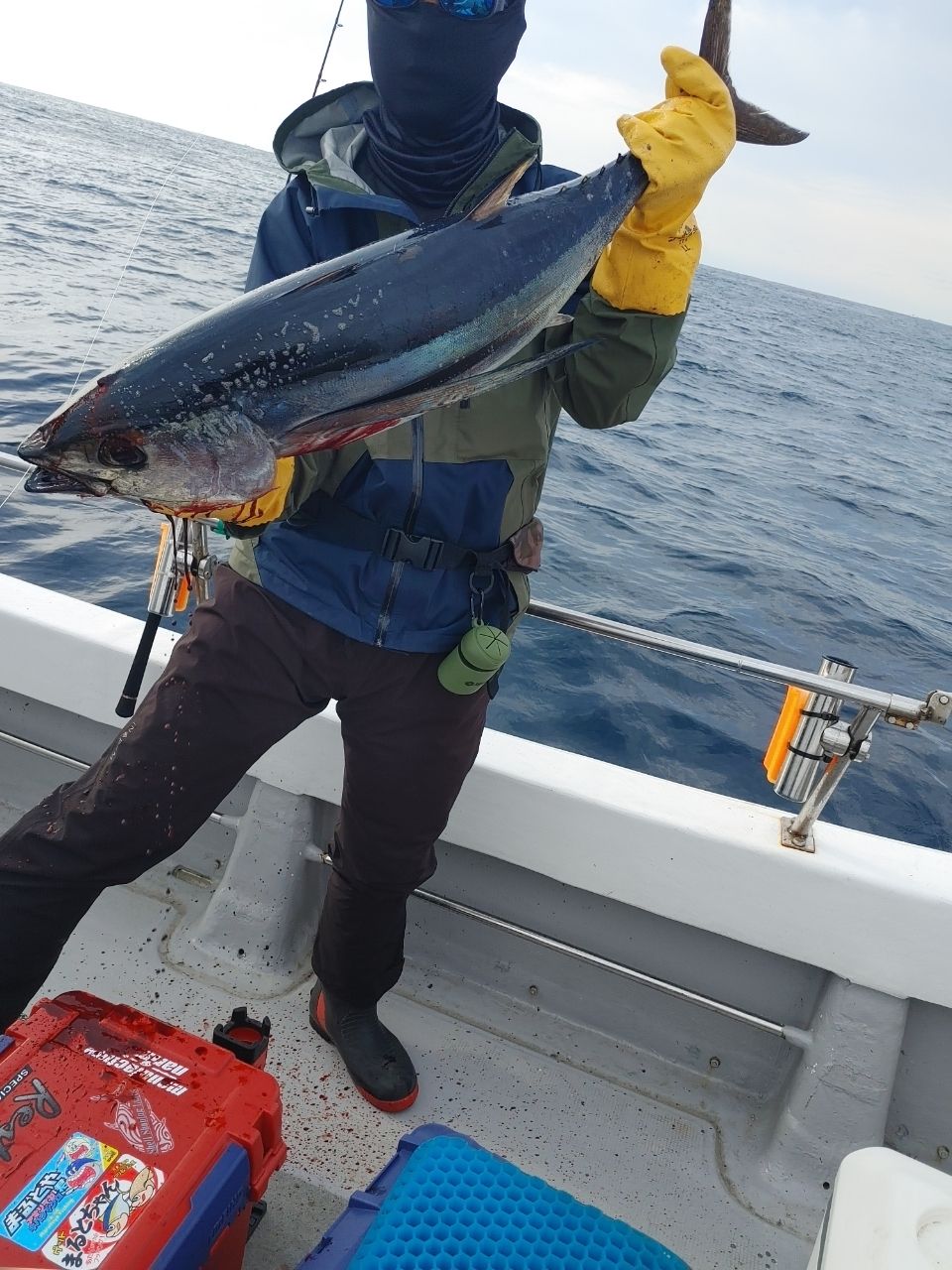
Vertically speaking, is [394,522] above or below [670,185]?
below

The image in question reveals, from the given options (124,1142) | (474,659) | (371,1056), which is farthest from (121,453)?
(371,1056)

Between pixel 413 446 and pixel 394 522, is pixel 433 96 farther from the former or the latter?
pixel 394 522

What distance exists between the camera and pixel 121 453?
5.41 feet

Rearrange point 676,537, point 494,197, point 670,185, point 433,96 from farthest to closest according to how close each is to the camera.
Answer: point 676,537
point 433,96
point 670,185
point 494,197

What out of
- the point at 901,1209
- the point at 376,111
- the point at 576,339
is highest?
the point at 376,111

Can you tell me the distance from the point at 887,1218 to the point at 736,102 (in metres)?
2.43

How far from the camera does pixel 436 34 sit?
1921 millimetres

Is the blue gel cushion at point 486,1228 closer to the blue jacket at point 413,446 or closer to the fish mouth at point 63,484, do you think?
the blue jacket at point 413,446

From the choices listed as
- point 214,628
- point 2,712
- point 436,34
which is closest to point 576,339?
point 436,34

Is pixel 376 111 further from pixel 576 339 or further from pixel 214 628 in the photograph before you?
pixel 214 628

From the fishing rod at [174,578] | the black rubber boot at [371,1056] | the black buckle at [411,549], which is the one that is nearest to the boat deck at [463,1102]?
the black rubber boot at [371,1056]

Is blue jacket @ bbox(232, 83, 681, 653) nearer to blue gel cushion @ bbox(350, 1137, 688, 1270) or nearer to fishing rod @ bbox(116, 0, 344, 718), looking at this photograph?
fishing rod @ bbox(116, 0, 344, 718)

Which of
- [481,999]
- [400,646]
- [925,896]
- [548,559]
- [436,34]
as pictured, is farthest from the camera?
[548,559]

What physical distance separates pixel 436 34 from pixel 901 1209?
7.64ft
